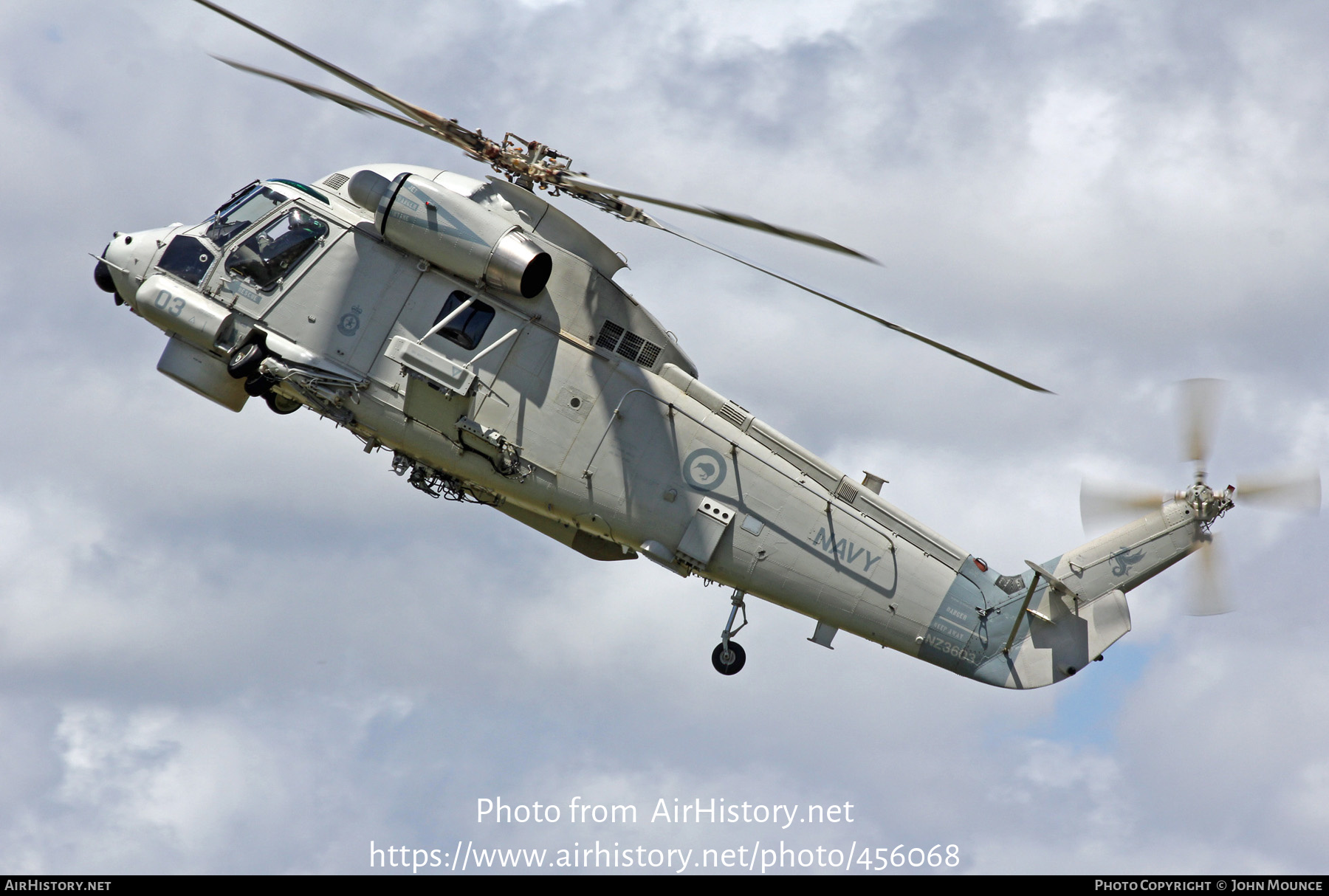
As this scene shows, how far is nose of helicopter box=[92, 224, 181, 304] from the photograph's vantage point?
2236 centimetres

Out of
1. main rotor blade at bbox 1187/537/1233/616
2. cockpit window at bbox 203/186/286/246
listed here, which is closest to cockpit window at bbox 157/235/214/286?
cockpit window at bbox 203/186/286/246

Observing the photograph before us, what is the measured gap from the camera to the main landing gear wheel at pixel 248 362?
21.1m

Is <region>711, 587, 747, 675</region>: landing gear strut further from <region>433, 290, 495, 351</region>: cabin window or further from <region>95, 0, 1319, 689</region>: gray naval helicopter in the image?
<region>433, 290, 495, 351</region>: cabin window

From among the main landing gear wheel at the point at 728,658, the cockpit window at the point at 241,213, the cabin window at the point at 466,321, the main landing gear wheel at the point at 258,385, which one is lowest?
the main landing gear wheel at the point at 728,658

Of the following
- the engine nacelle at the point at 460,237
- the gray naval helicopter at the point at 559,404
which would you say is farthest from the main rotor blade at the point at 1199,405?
the engine nacelle at the point at 460,237

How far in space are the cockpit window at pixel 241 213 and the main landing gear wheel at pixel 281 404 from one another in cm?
279

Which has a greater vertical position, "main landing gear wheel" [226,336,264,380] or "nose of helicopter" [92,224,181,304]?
"nose of helicopter" [92,224,181,304]

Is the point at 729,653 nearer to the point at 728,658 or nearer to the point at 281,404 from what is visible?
the point at 728,658

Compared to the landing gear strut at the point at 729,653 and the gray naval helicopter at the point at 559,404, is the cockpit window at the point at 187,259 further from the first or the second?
the landing gear strut at the point at 729,653

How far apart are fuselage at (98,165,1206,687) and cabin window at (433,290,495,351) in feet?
0.09

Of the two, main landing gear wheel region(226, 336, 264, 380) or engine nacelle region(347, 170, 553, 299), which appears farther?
main landing gear wheel region(226, 336, 264, 380)

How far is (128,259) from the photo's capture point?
22.5 m

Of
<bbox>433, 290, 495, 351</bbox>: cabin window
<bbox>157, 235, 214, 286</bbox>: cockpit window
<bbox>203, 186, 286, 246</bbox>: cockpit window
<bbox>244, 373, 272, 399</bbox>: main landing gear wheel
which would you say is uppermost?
<bbox>203, 186, 286, 246</bbox>: cockpit window

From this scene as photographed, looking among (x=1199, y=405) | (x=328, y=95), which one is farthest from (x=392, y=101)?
(x=1199, y=405)
